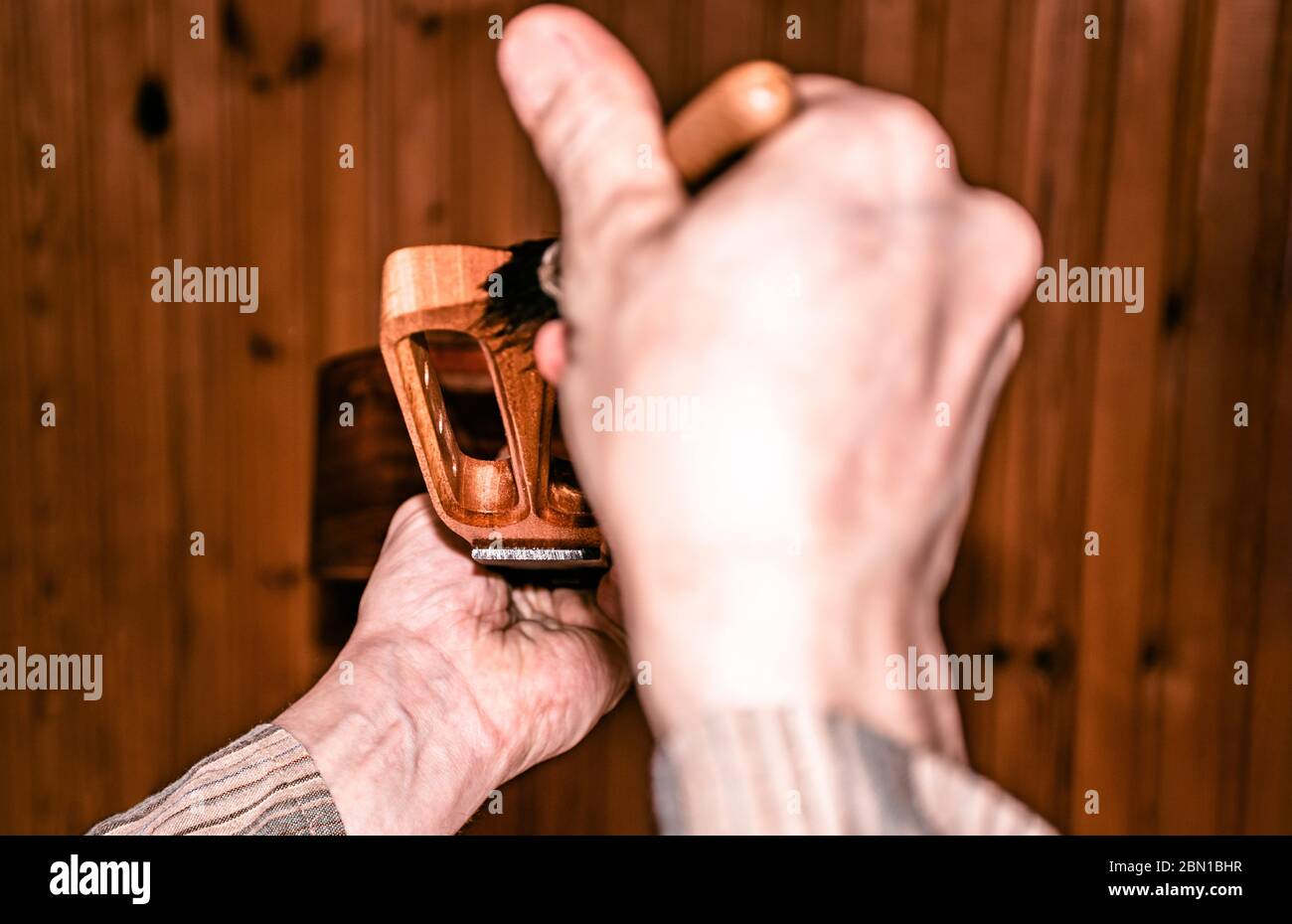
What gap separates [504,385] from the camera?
0.40m

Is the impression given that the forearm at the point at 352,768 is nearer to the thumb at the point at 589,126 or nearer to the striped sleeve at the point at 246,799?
the striped sleeve at the point at 246,799

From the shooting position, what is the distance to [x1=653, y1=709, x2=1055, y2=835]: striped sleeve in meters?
0.27

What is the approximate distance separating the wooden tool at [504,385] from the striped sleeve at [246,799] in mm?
198

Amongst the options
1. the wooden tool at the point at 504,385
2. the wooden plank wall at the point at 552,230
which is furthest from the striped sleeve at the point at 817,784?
the wooden plank wall at the point at 552,230

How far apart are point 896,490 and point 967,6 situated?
671 mm

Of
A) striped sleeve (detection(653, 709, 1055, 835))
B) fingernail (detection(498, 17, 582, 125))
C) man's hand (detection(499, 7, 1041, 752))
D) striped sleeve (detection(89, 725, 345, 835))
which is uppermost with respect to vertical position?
fingernail (detection(498, 17, 582, 125))

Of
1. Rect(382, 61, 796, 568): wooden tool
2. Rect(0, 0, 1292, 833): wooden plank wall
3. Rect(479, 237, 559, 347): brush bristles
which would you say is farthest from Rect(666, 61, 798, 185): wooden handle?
Rect(0, 0, 1292, 833): wooden plank wall

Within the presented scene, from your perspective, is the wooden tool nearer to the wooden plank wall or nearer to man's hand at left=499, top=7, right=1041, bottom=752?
man's hand at left=499, top=7, right=1041, bottom=752

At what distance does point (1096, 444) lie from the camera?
802 mm

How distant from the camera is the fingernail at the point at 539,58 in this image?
0.32m

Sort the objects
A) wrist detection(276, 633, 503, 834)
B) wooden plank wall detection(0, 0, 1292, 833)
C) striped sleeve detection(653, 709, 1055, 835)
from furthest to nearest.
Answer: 1. wooden plank wall detection(0, 0, 1292, 833)
2. wrist detection(276, 633, 503, 834)
3. striped sleeve detection(653, 709, 1055, 835)

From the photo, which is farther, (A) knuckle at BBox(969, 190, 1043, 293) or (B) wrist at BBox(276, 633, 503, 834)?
(B) wrist at BBox(276, 633, 503, 834)

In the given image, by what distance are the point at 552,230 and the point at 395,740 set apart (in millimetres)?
522
